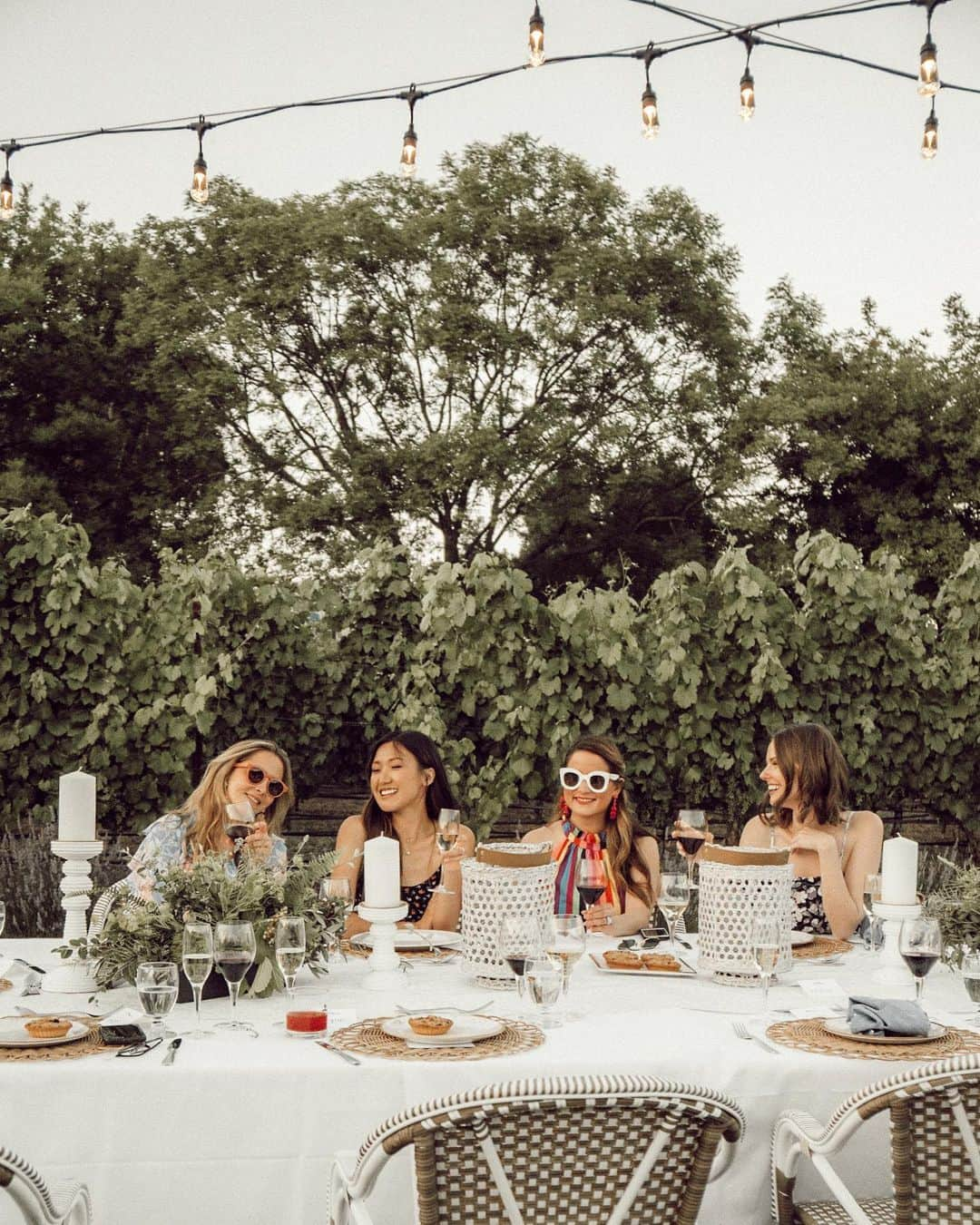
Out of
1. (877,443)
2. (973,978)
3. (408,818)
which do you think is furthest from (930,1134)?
(877,443)

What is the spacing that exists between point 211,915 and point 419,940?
27.2 inches

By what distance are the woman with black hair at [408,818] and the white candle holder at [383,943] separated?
74cm

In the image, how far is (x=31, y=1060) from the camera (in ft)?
6.97

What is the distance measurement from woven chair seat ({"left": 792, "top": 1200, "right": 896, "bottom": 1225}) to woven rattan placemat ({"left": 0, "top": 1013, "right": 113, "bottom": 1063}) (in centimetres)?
119

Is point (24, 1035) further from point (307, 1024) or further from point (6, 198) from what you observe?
point (6, 198)

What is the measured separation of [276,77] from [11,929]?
1113 centimetres

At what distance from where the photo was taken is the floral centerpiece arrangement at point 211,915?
260 cm

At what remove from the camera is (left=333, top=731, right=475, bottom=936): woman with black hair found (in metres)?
3.74

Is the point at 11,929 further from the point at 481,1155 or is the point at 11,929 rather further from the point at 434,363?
the point at 434,363

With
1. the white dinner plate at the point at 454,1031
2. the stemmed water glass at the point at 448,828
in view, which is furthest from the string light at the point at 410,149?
the white dinner plate at the point at 454,1031

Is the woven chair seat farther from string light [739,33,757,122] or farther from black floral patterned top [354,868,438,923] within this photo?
string light [739,33,757,122]

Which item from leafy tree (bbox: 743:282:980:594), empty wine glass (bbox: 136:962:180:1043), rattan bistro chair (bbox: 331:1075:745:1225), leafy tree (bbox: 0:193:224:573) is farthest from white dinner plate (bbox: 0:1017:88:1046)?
leafy tree (bbox: 0:193:224:573)

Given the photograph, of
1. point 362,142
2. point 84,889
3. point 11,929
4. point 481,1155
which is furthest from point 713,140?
point 481,1155

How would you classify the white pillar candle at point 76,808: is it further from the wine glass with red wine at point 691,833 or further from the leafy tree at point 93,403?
the leafy tree at point 93,403
